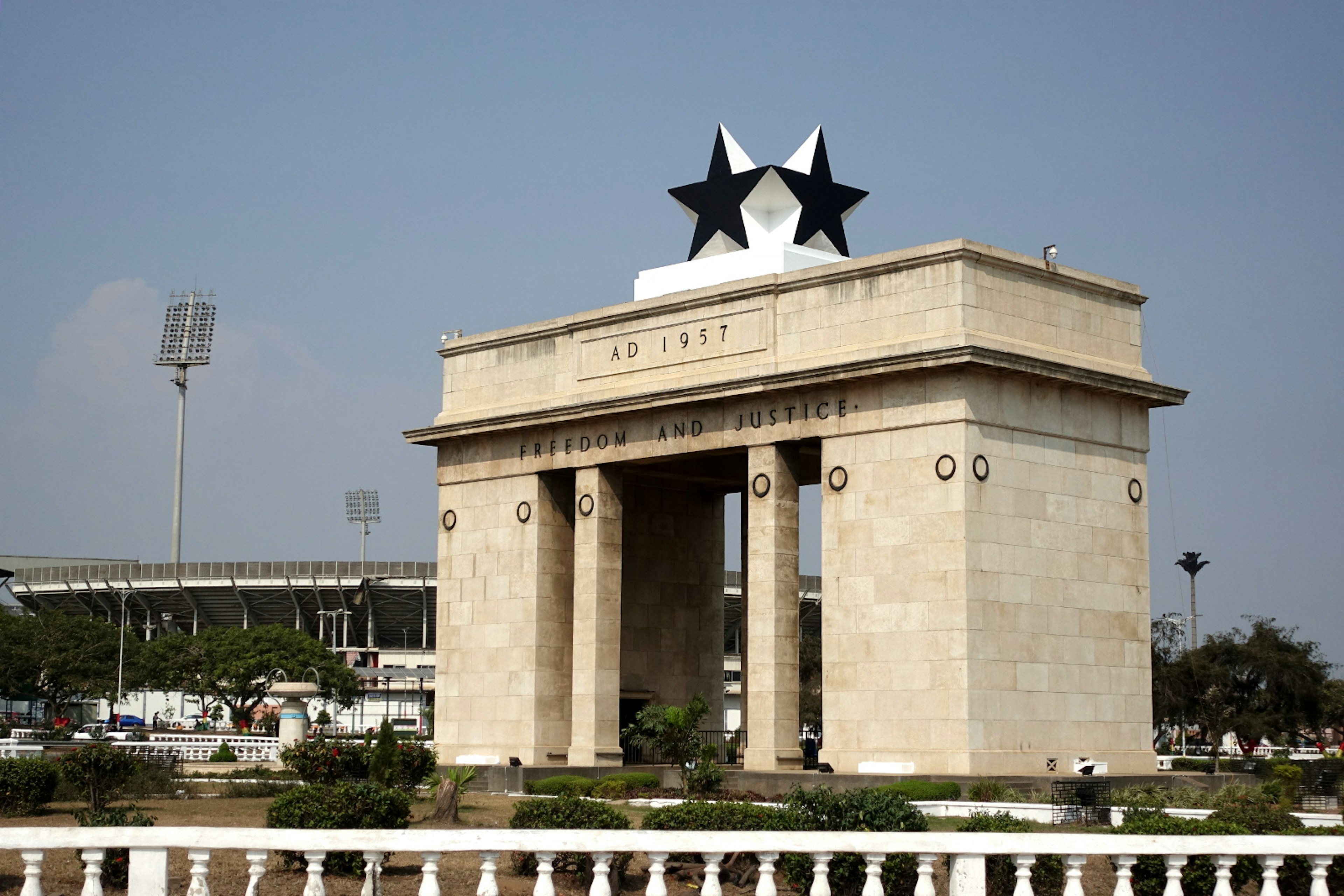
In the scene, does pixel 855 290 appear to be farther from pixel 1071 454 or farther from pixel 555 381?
pixel 555 381

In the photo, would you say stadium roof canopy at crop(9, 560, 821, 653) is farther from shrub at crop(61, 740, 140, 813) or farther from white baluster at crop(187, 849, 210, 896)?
white baluster at crop(187, 849, 210, 896)

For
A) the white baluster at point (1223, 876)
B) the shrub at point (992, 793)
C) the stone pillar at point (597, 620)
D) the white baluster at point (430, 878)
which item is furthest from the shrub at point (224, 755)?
the white baluster at point (1223, 876)

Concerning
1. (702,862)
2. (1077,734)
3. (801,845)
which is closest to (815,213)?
(1077,734)

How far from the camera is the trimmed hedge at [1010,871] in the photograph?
19.6 m

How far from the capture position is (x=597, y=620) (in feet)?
131

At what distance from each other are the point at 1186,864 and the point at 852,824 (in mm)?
4133

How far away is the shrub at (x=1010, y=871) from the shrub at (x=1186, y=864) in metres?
0.97

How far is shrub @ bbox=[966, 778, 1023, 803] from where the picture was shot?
98.2 ft

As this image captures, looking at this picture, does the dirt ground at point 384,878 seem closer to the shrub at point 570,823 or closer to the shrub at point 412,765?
the shrub at point 570,823

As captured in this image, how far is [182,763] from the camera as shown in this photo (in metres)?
48.4

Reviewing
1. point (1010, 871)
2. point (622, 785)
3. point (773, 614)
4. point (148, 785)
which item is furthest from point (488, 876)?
point (773, 614)

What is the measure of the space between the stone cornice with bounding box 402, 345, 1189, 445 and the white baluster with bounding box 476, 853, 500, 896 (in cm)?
2070

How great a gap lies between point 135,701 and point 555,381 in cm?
8179

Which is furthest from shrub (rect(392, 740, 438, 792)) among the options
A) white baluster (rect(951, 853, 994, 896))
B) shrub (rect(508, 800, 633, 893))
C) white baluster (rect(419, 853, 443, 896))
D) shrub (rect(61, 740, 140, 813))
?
white baluster (rect(951, 853, 994, 896))
